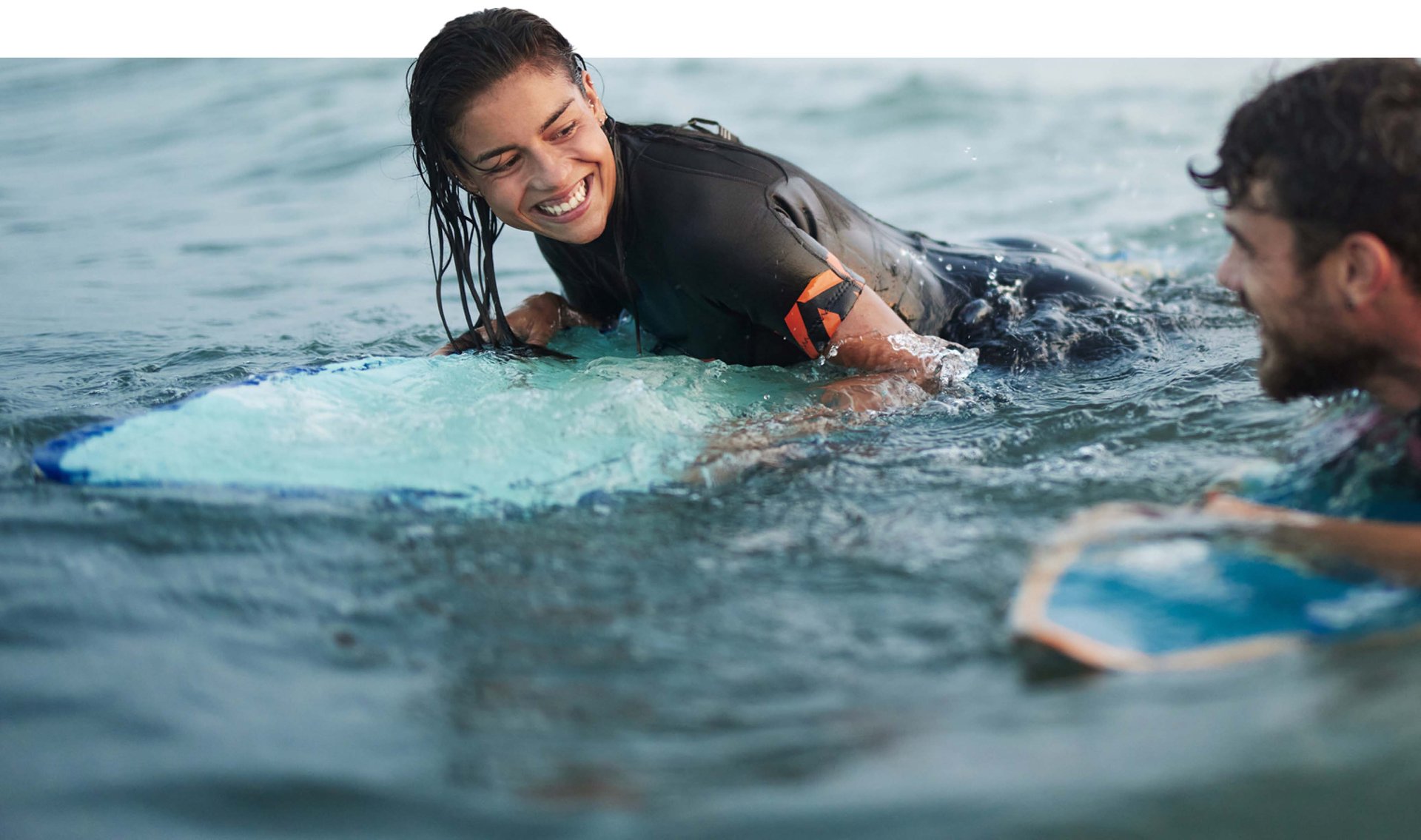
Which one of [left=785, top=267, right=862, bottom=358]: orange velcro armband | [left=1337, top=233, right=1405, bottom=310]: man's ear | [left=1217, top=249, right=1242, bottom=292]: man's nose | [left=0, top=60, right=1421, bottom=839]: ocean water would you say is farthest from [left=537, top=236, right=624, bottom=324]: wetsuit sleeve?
[left=1337, top=233, right=1405, bottom=310]: man's ear

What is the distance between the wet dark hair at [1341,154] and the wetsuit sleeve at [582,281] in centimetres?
203

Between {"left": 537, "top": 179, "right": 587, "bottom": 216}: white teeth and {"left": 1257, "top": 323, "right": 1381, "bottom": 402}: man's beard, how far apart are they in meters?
1.78

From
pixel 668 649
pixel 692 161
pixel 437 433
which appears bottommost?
pixel 668 649

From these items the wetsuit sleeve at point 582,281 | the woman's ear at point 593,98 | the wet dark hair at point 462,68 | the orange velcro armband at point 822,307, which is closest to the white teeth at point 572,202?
the wet dark hair at point 462,68

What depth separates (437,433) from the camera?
3225 mm

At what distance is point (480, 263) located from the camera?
369 centimetres

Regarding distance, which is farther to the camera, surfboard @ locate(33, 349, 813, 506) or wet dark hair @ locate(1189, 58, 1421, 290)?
surfboard @ locate(33, 349, 813, 506)

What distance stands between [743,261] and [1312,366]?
1426 mm

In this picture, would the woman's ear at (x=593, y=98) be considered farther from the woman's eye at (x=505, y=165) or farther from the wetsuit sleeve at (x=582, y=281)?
the wetsuit sleeve at (x=582, y=281)

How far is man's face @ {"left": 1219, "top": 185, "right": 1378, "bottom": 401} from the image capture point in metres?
2.26

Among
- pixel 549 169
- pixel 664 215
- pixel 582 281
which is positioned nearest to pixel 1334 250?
pixel 664 215

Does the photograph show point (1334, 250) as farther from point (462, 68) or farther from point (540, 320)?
point (540, 320)

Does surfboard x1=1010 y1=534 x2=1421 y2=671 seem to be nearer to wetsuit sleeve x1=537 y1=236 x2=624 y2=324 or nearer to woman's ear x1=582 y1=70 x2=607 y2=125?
woman's ear x1=582 y1=70 x2=607 y2=125

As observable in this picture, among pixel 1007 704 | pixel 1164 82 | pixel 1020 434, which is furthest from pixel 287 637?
pixel 1164 82
